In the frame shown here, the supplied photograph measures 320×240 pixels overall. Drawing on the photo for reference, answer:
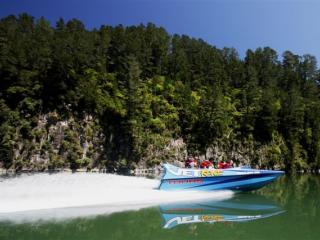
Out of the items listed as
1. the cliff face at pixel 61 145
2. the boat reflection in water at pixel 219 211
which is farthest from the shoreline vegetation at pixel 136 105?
the boat reflection in water at pixel 219 211

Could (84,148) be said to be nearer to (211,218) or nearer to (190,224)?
(211,218)

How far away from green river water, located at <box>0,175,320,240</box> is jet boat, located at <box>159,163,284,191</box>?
1.50 meters

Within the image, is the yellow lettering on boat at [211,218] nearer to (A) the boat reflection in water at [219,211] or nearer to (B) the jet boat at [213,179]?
(A) the boat reflection in water at [219,211]

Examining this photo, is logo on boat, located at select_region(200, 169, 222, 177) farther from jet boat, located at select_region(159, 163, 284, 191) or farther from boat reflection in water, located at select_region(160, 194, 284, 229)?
boat reflection in water, located at select_region(160, 194, 284, 229)

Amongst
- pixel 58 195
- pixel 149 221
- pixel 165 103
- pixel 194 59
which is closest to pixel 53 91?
pixel 165 103

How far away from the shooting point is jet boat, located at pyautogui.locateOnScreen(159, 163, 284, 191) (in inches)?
787

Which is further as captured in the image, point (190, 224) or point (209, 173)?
point (209, 173)

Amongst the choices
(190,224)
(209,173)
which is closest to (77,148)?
(209,173)

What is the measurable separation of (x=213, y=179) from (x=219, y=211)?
3.40m

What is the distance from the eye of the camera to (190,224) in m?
14.5

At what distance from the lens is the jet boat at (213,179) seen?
65.6 feet

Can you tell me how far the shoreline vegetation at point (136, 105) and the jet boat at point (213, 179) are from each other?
56.7ft

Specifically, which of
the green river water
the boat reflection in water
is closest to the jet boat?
the boat reflection in water

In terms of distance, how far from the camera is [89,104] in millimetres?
39750
